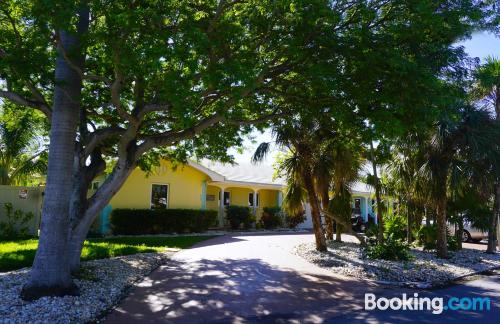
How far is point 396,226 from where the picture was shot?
17.6 m

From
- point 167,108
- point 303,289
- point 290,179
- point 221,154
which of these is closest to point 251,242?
point 290,179

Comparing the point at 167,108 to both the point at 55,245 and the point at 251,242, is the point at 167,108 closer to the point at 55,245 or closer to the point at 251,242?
the point at 55,245

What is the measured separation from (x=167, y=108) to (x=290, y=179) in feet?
25.3

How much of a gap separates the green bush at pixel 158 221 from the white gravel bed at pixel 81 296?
9.34 meters

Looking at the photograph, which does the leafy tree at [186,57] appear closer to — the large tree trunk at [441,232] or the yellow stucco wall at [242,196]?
the large tree trunk at [441,232]

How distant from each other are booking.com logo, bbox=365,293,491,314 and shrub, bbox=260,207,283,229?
18.9m

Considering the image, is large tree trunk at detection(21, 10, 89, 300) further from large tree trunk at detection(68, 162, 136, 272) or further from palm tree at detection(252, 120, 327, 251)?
palm tree at detection(252, 120, 327, 251)

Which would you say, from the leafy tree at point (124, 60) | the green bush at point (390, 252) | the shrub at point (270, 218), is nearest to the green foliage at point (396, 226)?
the green bush at point (390, 252)

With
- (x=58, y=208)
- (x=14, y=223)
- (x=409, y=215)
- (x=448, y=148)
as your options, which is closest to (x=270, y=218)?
(x=409, y=215)

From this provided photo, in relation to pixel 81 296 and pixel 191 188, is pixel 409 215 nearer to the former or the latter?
pixel 191 188

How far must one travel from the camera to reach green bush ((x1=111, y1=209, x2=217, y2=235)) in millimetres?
20656

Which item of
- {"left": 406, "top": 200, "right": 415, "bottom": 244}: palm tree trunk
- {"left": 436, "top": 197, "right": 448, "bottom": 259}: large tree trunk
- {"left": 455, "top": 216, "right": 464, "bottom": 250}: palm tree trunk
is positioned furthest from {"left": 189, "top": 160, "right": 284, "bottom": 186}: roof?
{"left": 436, "top": 197, "right": 448, "bottom": 259}: large tree trunk

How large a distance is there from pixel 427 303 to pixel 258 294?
3.33m

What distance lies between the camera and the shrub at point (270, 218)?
27.5 meters
